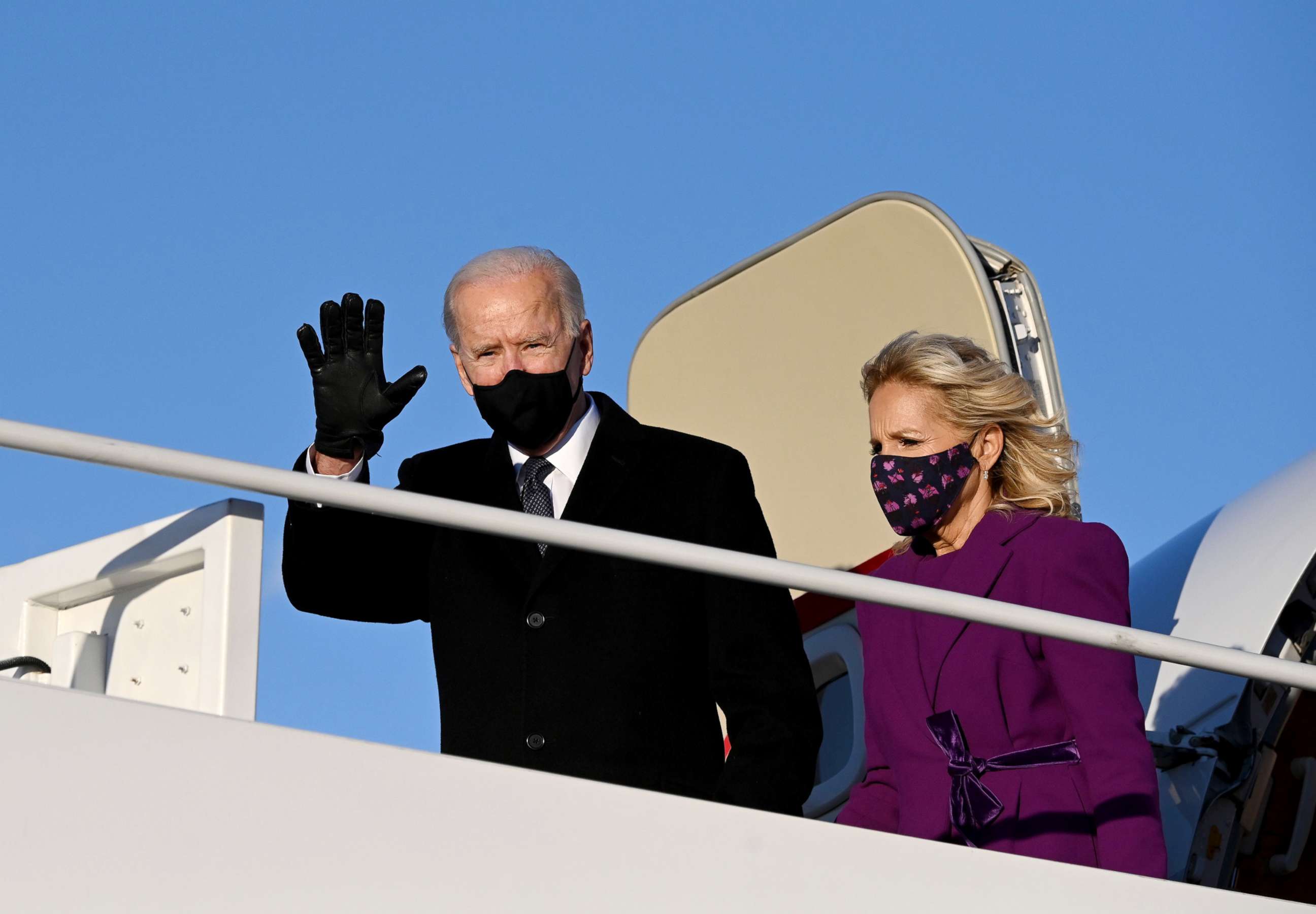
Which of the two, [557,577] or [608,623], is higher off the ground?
[557,577]

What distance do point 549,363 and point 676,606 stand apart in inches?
24.1

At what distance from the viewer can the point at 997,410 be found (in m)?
4.10

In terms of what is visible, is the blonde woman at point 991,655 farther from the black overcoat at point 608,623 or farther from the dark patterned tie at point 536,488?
the dark patterned tie at point 536,488

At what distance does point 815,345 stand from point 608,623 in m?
3.62

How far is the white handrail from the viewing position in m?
3.23

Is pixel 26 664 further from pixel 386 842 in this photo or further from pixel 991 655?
pixel 991 655

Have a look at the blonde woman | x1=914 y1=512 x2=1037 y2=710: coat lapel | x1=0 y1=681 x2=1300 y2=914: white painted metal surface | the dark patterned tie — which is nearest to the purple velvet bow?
the blonde woman

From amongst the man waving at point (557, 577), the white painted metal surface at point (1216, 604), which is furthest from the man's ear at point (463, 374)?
the white painted metal surface at point (1216, 604)

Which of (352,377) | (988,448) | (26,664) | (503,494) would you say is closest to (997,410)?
(988,448)

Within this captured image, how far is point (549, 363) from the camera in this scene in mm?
3947

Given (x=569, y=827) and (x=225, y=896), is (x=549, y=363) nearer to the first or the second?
(x=569, y=827)

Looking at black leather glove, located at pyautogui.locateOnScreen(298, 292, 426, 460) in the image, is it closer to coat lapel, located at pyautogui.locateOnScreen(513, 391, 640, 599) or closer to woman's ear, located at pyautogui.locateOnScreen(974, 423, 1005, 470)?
coat lapel, located at pyautogui.locateOnScreen(513, 391, 640, 599)

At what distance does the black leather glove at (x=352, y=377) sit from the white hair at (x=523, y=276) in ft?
1.24

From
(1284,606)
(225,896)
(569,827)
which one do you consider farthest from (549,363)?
(1284,606)
